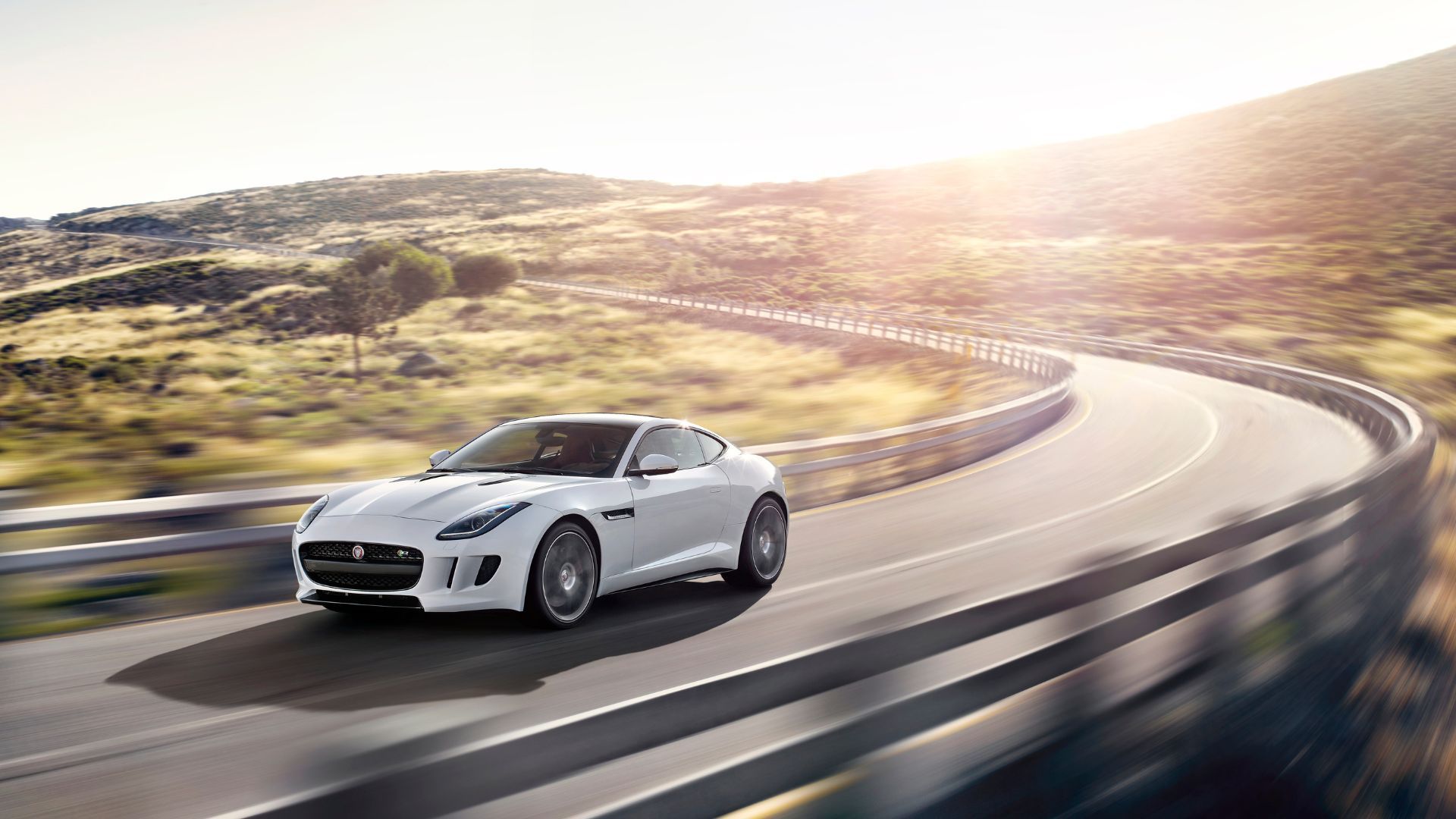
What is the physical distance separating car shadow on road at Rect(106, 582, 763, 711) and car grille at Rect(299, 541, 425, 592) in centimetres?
37

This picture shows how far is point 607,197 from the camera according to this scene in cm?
18275

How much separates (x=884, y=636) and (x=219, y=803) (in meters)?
2.68

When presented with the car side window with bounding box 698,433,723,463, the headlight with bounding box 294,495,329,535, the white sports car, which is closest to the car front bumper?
the white sports car

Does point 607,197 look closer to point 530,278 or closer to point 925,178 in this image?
point 925,178

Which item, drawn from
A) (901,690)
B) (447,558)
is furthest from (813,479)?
(901,690)

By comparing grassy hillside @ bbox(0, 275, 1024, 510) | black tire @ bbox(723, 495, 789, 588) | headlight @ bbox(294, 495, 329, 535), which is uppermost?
headlight @ bbox(294, 495, 329, 535)

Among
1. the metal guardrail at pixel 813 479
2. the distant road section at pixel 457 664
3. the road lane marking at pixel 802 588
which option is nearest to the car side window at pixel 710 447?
the distant road section at pixel 457 664

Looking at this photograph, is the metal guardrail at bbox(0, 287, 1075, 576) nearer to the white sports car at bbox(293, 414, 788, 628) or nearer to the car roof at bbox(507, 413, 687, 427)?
the white sports car at bbox(293, 414, 788, 628)

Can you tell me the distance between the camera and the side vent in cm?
695

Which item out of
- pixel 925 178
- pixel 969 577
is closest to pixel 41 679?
pixel 969 577

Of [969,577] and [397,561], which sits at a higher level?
[397,561]

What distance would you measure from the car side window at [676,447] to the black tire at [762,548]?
642 mm

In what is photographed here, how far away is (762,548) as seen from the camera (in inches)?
360

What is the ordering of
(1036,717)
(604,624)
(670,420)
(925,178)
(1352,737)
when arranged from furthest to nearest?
(925,178) → (670,420) → (604,624) → (1352,737) → (1036,717)
